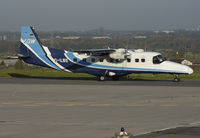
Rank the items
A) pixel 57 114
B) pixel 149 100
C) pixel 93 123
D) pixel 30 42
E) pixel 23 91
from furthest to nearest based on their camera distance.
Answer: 1. pixel 30 42
2. pixel 23 91
3. pixel 149 100
4. pixel 57 114
5. pixel 93 123

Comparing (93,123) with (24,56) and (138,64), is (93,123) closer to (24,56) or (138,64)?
(138,64)

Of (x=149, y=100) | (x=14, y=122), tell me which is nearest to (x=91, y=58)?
(x=149, y=100)

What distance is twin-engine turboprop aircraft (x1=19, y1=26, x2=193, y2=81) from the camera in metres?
37.9

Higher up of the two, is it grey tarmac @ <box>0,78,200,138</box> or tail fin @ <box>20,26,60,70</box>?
tail fin @ <box>20,26,60,70</box>

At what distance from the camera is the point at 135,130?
14.4 meters

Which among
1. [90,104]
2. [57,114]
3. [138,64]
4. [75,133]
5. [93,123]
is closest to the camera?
[75,133]

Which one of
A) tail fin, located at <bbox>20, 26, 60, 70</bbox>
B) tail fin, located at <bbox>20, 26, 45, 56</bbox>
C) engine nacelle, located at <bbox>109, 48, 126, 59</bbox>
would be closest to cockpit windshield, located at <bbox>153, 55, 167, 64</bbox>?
engine nacelle, located at <bbox>109, 48, 126, 59</bbox>

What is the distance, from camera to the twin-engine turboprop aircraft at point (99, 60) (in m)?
37.9

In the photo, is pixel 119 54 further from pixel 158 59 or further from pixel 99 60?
pixel 158 59

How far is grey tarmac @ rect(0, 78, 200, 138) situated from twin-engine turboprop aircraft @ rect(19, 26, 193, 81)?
9.74m

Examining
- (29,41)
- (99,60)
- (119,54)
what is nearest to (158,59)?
(119,54)

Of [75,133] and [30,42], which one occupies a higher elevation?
[30,42]

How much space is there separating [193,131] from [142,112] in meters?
5.19

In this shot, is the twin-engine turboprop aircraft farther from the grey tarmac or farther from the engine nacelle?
the grey tarmac
